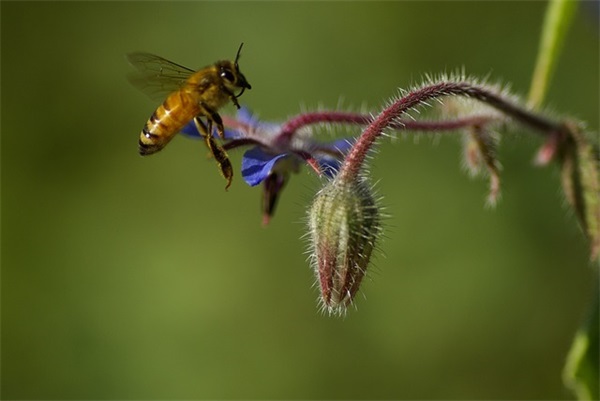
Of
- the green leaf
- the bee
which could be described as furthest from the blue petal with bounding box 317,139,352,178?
the green leaf

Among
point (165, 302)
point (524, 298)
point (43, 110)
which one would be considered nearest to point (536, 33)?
point (524, 298)

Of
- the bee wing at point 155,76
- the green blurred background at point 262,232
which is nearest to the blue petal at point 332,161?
the bee wing at point 155,76

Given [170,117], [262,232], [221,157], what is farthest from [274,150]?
[262,232]

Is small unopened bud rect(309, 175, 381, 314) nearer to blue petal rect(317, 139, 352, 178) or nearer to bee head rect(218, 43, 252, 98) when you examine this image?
blue petal rect(317, 139, 352, 178)

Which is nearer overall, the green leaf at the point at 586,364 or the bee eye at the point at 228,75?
the bee eye at the point at 228,75

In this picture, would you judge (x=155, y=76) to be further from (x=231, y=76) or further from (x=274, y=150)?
(x=274, y=150)

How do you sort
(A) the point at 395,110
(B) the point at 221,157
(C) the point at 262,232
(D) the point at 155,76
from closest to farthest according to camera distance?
(A) the point at 395,110 < (B) the point at 221,157 < (D) the point at 155,76 < (C) the point at 262,232

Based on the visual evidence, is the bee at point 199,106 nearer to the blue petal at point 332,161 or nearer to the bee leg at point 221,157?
the bee leg at point 221,157
